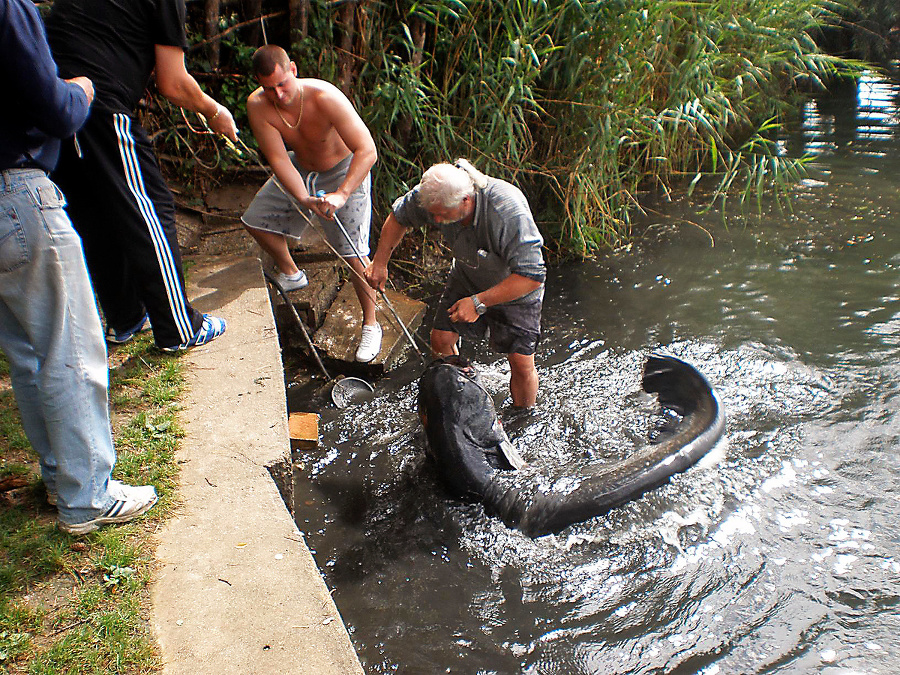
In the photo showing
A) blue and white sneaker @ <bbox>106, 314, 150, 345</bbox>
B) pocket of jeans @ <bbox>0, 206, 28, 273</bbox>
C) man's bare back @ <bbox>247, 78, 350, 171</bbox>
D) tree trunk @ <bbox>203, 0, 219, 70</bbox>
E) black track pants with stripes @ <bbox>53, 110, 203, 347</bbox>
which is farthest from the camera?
tree trunk @ <bbox>203, 0, 219, 70</bbox>

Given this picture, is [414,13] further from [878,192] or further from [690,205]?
[878,192]

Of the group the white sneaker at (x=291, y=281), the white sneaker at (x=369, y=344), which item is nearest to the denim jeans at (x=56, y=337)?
the white sneaker at (x=369, y=344)

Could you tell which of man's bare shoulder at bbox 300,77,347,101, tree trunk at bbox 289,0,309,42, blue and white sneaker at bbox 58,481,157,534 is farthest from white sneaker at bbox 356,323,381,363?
tree trunk at bbox 289,0,309,42

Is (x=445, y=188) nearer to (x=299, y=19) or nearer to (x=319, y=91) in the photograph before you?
(x=319, y=91)

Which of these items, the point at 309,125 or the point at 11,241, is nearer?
the point at 11,241

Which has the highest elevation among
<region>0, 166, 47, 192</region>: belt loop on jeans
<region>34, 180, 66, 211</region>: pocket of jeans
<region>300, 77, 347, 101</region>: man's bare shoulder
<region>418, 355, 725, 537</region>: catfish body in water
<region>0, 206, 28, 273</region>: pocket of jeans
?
<region>300, 77, 347, 101</region>: man's bare shoulder

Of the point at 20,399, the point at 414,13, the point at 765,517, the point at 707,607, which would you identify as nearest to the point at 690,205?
the point at 414,13

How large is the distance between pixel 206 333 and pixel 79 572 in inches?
62.5

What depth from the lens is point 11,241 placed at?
195cm

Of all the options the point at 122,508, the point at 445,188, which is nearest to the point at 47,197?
the point at 122,508

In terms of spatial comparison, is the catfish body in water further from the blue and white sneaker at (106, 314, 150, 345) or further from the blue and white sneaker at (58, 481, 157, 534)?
the blue and white sneaker at (106, 314, 150, 345)

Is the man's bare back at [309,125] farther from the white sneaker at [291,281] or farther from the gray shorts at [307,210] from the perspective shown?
the white sneaker at [291,281]

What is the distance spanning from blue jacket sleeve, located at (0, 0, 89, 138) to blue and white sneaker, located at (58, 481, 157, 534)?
126 cm

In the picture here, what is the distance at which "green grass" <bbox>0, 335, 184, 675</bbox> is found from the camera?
1.86 meters
